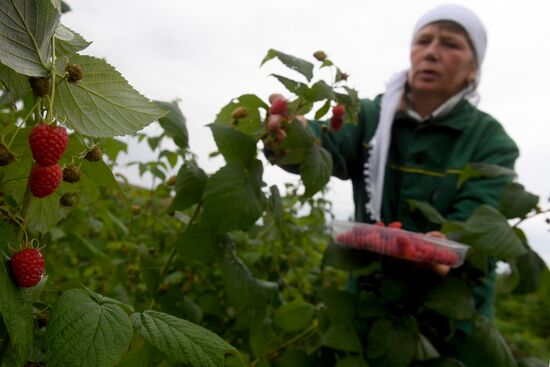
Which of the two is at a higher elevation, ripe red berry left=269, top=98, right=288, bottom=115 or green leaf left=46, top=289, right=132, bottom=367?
ripe red berry left=269, top=98, right=288, bottom=115

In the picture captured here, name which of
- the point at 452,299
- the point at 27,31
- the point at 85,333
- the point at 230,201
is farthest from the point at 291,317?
the point at 27,31

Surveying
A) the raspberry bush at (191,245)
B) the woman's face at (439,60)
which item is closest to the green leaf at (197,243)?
the raspberry bush at (191,245)

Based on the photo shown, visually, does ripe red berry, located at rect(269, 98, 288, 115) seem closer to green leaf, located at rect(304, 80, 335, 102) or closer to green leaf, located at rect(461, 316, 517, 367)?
green leaf, located at rect(304, 80, 335, 102)

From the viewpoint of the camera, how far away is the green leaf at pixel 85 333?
1.59ft

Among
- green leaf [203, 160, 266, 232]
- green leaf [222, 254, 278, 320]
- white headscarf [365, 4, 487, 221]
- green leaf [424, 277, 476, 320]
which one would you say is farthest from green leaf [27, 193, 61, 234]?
white headscarf [365, 4, 487, 221]

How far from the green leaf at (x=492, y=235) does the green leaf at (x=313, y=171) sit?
406 mm

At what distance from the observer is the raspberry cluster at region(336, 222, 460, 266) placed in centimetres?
119

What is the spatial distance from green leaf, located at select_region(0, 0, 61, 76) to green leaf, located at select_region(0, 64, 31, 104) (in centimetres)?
7

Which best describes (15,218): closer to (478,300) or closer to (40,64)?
(40,64)

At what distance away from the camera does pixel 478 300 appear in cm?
170

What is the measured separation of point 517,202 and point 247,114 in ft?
2.29

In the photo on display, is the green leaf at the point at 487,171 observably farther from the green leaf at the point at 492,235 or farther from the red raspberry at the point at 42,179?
the red raspberry at the point at 42,179

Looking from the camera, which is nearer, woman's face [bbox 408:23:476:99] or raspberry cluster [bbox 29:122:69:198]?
raspberry cluster [bbox 29:122:69:198]

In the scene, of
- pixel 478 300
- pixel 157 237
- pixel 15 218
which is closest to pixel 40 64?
pixel 15 218
